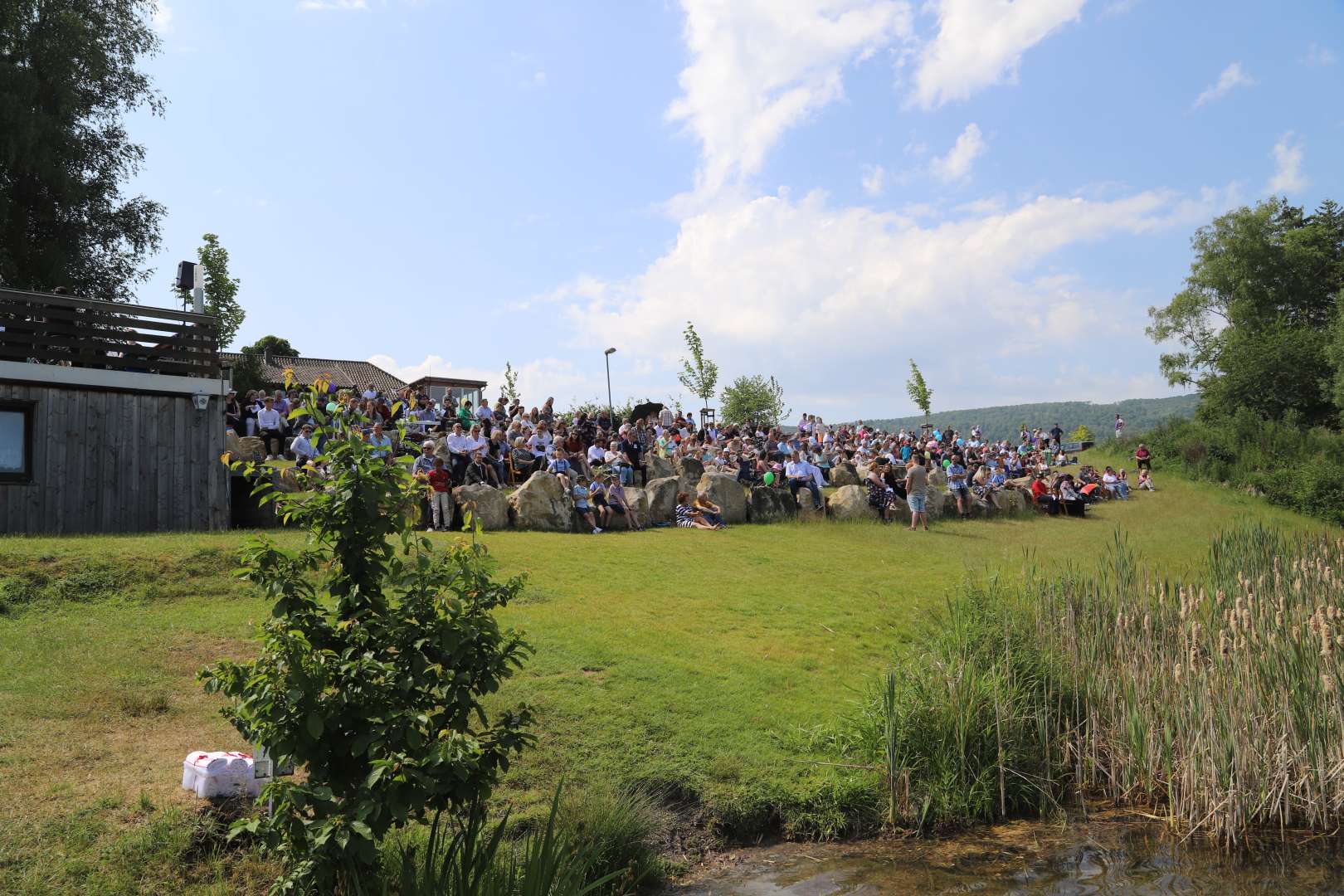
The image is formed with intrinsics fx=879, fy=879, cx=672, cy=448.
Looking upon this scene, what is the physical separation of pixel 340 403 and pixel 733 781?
15.6 feet

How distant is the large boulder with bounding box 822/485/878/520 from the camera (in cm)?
2178

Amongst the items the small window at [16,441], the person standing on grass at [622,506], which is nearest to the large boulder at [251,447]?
the small window at [16,441]

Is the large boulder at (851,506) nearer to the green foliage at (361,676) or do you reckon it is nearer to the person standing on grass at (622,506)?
the person standing on grass at (622,506)

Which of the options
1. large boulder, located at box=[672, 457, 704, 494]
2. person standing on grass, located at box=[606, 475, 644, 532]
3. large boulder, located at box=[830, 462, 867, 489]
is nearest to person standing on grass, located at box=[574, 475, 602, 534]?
person standing on grass, located at box=[606, 475, 644, 532]

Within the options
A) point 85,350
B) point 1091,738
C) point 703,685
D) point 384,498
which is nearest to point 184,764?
point 384,498

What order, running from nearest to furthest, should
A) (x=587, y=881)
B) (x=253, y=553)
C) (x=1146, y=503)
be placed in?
(x=253, y=553), (x=587, y=881), (x=1146, y=503)

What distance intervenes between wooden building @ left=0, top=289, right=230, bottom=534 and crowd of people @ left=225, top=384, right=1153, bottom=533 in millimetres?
1835

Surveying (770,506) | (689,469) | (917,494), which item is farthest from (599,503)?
(917,494)

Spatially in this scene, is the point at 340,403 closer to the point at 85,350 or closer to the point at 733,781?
the point at 733,781

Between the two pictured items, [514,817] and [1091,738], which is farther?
[1091,738]

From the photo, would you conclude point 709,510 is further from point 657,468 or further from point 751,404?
point 751,404

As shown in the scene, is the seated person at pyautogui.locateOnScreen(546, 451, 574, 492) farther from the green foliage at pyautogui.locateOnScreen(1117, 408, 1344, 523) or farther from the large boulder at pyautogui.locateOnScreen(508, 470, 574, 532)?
the green foliage at pyautogui.locateOnScreen(1117, 408, 1344, 523)

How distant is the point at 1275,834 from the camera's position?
712cm

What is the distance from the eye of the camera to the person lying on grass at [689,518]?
758 inches
